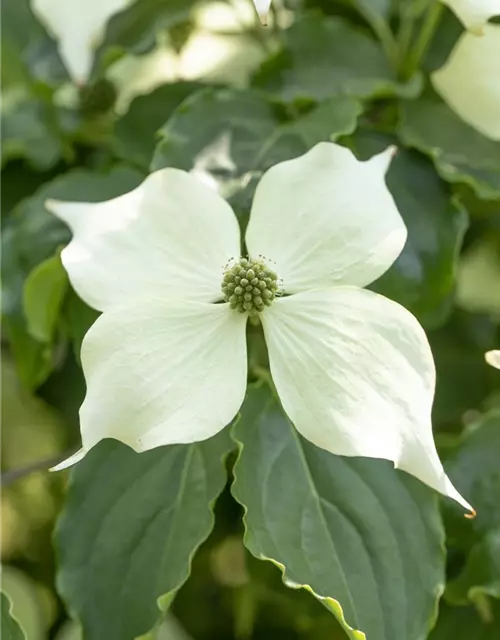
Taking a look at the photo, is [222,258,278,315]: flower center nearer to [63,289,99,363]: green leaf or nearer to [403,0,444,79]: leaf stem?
[63,289,99,363]: green leaf

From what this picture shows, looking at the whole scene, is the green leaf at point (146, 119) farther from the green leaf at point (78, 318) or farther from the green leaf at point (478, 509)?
the green leaf at point (478, 509)

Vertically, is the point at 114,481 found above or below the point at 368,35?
below

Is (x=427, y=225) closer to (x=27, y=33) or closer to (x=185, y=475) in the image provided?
(x=185, y=475)

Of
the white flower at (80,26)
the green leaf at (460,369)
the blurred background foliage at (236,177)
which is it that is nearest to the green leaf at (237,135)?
the blurred background foliage at (236,177)

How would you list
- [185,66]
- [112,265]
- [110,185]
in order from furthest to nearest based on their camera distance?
[185,66]
[110,185]
[112,265]

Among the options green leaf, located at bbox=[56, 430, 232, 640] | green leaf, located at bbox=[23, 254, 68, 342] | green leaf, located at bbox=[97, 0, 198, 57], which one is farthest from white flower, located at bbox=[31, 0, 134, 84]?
green leaf, located at bbox=[56, 430, 232, 640]

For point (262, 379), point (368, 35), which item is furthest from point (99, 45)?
point (262, 379)
